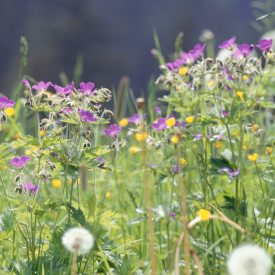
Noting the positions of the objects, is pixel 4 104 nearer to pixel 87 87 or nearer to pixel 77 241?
pixel 87 87

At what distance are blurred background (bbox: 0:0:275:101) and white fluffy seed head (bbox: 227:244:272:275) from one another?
199 inches

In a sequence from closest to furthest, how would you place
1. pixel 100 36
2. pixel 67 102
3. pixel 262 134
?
pixel 67 102, pixel 262 134, pixel 100 36

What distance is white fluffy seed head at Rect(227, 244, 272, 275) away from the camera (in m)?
0.53

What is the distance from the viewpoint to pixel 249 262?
21.5 inches

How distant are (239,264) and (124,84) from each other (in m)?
0.48

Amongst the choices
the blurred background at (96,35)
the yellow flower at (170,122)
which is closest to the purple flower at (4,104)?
the yellow flower at (170,122)

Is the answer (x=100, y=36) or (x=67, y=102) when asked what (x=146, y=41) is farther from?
(x=67, y=102)

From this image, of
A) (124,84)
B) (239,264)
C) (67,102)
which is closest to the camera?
(239,264)

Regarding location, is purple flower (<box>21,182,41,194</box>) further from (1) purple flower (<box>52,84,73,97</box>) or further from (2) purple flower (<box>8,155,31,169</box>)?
(1) purple flower (<box>52,84,73,97</box>)

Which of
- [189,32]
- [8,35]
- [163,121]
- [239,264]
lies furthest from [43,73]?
[239,264]

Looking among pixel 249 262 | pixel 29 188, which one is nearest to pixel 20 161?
pixel 29 188

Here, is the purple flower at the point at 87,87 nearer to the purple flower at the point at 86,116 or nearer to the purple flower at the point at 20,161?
the purple flower at the point at 86,116

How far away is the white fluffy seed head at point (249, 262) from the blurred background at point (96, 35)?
506 cm

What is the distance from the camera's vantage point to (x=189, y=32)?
20.5ft
